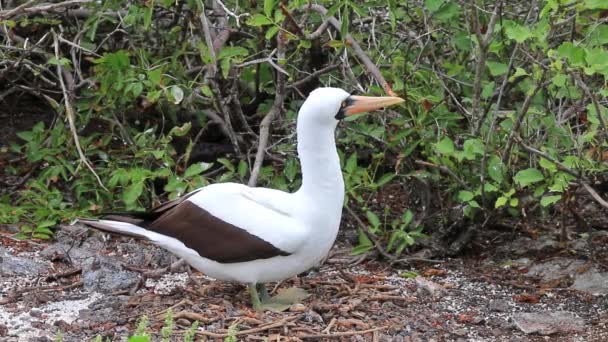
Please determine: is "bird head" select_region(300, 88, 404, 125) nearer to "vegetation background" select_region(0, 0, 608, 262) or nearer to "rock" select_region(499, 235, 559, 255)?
"vegetation background" select_region(0, 0, 608, 262)

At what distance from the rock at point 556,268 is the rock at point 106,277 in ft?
7.33

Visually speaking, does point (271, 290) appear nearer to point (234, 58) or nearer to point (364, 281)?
point (364, 281)

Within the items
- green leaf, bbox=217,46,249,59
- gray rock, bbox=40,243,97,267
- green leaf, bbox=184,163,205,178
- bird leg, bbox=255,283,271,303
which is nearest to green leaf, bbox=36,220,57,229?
gray rock, bbox=40,243,97,267

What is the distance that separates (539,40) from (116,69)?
251 cm

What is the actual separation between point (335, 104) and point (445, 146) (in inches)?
32.5

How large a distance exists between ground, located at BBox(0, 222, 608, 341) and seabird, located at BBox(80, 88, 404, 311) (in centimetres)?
22

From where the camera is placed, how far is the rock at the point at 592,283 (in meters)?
5.61

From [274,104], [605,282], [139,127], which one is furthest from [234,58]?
[605,282]

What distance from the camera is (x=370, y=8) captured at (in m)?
6.00

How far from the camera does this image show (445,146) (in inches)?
214

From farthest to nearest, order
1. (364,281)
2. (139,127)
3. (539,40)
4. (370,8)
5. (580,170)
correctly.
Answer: (139,127)
(370,8)
(364,281)
(580,170)
(539,40)

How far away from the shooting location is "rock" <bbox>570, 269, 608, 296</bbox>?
221 inches

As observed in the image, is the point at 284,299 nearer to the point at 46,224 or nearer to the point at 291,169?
the point at 291,169

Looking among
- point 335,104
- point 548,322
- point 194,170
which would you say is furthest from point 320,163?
point 548,322
